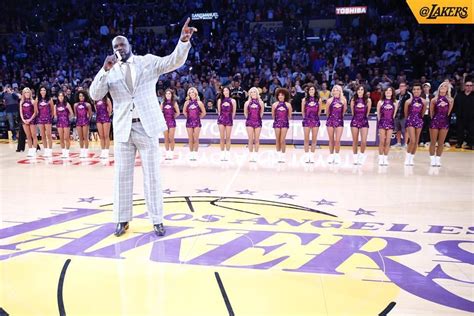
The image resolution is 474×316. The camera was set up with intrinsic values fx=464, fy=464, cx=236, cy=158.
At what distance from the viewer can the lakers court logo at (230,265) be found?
9.49ft

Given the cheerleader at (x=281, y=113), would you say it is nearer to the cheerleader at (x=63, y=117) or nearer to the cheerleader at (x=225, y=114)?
the cheerleader at (x=225, y=114)

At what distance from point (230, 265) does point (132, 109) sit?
158cm

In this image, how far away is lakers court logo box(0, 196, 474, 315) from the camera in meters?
2.89

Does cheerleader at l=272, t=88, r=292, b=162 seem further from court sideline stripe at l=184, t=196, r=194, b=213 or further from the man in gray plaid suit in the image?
the man in gray plaid suit

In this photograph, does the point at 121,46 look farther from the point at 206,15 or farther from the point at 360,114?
the point at 206,15

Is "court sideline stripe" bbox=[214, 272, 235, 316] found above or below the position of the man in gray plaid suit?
below

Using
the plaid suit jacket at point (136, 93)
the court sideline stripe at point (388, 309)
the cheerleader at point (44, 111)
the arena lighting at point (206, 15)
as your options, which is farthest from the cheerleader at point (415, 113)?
the arena lighting at point (206, 15)

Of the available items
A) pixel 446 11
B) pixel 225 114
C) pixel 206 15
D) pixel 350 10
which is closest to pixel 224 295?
pixel 225 114

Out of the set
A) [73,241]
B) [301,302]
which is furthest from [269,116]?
[301,302]

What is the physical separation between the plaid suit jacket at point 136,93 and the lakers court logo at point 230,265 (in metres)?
1.00

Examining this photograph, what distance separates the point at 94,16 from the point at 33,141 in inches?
453

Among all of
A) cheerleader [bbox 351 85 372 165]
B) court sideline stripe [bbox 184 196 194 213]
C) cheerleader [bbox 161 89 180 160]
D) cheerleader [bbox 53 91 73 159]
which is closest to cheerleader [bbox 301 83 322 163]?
cheerleader [bbox 351 85 372 165]

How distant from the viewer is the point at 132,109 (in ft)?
13.2

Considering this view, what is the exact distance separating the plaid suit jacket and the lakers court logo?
100 centimetres
